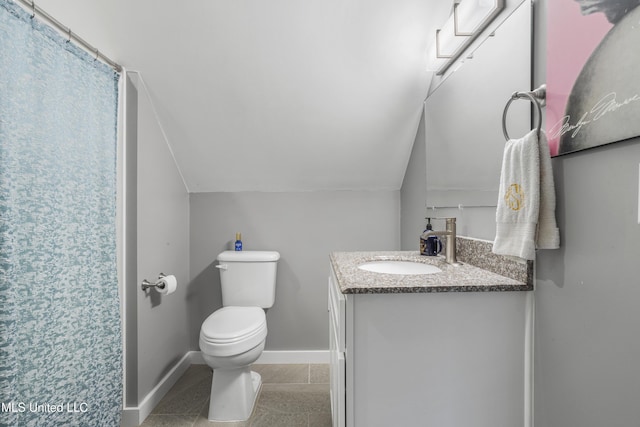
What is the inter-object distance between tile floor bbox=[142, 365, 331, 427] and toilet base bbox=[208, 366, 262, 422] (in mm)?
38

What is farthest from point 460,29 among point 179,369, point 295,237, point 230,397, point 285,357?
point 179,369

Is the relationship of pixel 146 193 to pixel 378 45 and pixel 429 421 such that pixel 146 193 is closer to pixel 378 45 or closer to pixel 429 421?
pixel 378 45

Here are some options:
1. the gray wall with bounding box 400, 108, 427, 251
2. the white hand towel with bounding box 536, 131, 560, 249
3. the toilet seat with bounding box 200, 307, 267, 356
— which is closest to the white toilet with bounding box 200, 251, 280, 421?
the toilet seat with bounding box 200, 307, 267, 356

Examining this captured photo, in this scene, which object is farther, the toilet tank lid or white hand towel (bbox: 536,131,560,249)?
the toilet tank lid

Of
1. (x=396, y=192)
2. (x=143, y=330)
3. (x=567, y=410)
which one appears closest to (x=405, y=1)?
(x=396, y=192)

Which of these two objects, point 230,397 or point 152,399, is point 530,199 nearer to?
point 230,397

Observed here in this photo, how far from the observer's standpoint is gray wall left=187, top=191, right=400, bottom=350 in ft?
7.73

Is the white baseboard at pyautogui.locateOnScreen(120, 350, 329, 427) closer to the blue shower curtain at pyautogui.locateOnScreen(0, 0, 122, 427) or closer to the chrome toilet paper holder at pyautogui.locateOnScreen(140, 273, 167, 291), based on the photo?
the blue shower curtain at pyautogui.locateOnScreen(0, 0, 122, 427)

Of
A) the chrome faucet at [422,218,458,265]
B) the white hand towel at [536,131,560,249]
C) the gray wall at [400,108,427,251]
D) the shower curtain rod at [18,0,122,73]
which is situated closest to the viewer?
the white hand towel at [536,131,560,249]

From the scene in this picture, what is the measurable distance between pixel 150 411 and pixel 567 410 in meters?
1.97

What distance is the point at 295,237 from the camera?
7.75ft

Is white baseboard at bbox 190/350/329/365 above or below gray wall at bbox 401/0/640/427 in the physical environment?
below

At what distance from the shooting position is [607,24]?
26.8 inches

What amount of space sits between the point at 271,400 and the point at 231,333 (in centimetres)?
58
